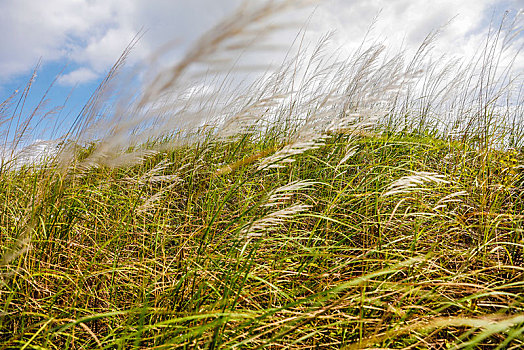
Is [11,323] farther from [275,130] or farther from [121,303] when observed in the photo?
[275,130]

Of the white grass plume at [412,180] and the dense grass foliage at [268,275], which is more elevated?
the white grass plume at [412,180]

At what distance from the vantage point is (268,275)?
1.23 meters

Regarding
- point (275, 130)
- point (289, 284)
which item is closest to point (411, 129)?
point (275, 130)

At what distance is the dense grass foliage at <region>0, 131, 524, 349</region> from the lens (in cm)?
94

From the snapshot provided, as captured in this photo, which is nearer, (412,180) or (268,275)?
(412,180)

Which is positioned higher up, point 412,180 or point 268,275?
point 412,180

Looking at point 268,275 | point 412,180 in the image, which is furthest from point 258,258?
point 412,180

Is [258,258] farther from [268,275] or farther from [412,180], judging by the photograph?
[412,180]

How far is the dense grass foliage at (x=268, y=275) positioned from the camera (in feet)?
3.07

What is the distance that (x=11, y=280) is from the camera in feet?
4.39

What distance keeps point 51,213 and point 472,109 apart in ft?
9.93

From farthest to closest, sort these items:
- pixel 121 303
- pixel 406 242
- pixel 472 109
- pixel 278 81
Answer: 1. pixel 472 109
2. pixel 278 81
3. pixel 406 242
4. pixel 121 303

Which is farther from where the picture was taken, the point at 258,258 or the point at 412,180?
the point at 258,258

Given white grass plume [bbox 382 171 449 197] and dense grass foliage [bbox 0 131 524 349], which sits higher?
white grass plume [bbox 382 171 449 197]
